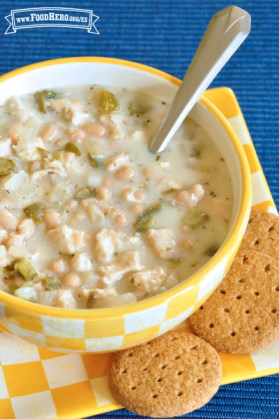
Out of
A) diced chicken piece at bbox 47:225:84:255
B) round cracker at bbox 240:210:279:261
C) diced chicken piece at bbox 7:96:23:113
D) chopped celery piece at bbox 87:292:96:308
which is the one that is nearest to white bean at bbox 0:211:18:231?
diced chicken piece at bbox 47:225:84:255

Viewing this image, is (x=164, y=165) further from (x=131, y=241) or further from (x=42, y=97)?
(x=42, y=97)

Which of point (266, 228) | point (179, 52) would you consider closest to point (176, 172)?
point (266, 228)

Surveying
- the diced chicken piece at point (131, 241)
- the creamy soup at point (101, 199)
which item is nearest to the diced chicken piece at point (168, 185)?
the creamy soup at point (101, 199)

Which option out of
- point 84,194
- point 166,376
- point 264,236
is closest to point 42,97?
point 84,194

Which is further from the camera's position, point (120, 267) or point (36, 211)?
point (36, 211)

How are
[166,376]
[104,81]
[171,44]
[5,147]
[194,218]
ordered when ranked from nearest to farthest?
1. [166,376]
2. [194,218]
3. [5,147]
4. [104,81]
5. [171,44]

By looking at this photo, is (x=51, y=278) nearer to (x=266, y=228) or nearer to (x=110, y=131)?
(x=110, y=131)

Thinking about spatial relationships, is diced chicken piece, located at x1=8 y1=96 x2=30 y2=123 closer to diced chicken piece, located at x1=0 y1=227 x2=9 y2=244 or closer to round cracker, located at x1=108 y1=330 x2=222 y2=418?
diced chicken piece, located at x1=0 y1=227 x2=9 y2=244

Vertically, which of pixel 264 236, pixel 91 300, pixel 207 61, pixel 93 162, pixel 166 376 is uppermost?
pixel 207 61
